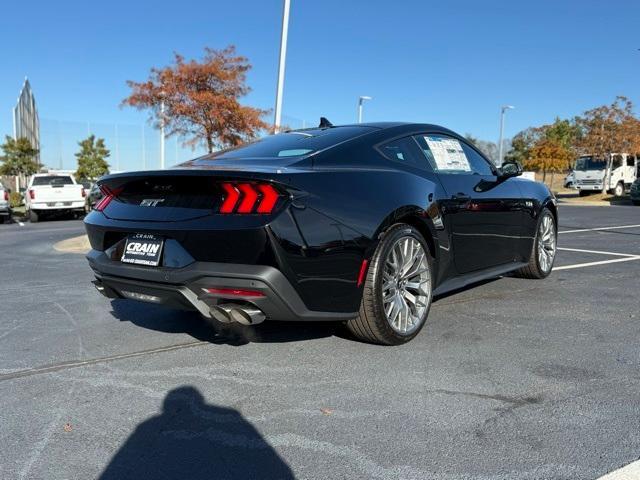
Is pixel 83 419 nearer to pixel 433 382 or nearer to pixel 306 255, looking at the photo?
pixel 306 255

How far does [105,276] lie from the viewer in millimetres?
3498

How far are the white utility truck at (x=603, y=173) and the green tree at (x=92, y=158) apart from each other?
3300 cm

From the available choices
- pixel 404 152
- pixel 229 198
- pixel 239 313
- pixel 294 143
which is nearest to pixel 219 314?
pixel 239 313

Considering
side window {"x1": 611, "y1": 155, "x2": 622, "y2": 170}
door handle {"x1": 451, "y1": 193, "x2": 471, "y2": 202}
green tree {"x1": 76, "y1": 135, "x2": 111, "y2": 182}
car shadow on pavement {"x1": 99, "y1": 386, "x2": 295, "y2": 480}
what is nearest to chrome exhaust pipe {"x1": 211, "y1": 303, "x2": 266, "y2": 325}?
car shadow on pavement {"x1": 99, "y1": 386, "x2": 295, "y2": 480}

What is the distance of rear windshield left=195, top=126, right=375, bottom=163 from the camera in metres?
3.73

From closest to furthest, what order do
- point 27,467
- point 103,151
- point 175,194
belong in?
point 27,467, point 175,194, point 103,151

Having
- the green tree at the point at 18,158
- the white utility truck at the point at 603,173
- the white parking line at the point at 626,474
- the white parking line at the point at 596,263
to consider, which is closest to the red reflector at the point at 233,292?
the white parking line at the point at 626,474

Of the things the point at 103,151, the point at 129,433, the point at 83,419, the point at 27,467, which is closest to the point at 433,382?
the point at 129,433

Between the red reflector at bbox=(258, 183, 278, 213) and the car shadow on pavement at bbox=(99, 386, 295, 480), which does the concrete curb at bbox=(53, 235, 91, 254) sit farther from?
the car shadow on pavement at bbox=(99, 386, 295, 480)

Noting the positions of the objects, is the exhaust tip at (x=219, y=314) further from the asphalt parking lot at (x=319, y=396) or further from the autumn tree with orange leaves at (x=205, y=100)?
the autumn tree with orange leaves at (x=205, y=100)

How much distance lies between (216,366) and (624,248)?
7.41 metres

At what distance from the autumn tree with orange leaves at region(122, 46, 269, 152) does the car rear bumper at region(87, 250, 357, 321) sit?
48.4 ft

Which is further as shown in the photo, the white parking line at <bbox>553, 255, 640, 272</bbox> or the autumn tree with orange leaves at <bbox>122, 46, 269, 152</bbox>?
the autumn tree with orange leaves at <bbox>122, 46, 269, 152</bbox>

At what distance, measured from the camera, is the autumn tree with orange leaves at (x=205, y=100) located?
57.6 feet
